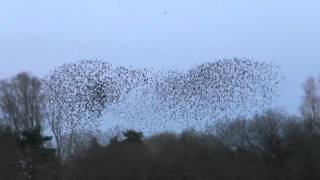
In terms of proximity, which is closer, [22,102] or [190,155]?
[190,155]

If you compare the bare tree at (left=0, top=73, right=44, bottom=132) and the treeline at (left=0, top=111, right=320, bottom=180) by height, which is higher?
the bare tree at (left=0, top=73, right=44, bottom=132)

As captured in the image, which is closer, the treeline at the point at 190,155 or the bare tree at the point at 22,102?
the treeline at the point at 190,155

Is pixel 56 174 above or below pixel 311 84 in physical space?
below

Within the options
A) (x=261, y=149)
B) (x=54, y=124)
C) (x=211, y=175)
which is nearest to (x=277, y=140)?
(x=261, y=149)

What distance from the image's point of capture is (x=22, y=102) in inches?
2822

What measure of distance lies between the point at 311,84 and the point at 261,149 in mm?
23870

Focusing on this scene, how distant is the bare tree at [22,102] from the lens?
6994 centimetres

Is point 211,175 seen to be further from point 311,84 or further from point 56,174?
point 311,84

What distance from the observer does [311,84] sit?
84562 mm

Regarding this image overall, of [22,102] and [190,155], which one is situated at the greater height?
[22,102]

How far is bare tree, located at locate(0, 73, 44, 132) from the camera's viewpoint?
69.9m

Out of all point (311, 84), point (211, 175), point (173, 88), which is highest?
point (311, 84)

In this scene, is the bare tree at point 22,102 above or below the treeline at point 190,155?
above

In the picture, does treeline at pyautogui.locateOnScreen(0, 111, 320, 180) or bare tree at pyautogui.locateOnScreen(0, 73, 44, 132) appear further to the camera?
bare tree at pyautogui.locateOnScreen(0, 73, 44, 132)
